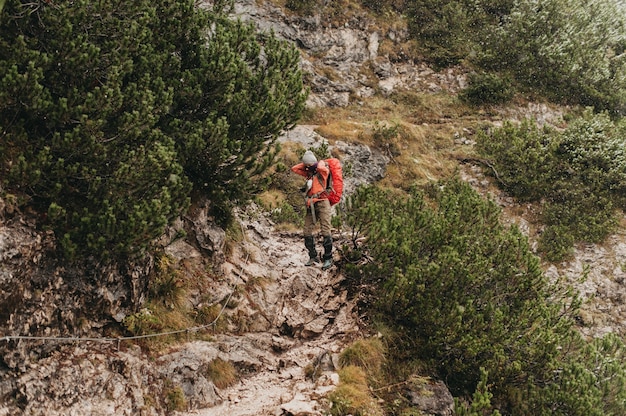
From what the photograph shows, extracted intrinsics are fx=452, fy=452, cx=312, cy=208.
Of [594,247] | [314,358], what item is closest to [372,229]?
[314,358]

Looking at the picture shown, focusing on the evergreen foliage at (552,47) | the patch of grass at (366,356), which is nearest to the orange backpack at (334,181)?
the patch of grass at (366,356)

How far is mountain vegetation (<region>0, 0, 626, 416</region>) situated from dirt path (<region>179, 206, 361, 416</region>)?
2.08ft

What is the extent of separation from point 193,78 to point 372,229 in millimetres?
3975

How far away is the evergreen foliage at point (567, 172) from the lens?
625 inches

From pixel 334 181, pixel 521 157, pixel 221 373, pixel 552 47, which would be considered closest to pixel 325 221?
pixel 334 181

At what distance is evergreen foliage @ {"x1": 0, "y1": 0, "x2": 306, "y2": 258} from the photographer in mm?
5379

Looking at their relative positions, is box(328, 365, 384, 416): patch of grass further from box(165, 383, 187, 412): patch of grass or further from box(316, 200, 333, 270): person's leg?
box(316, 200, 333, 270): person's leg

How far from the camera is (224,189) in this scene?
26.7 ft

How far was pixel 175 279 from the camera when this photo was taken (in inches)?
299

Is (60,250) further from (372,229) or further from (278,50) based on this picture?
(278,50)

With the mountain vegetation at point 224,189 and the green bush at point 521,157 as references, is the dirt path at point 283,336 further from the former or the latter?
the green bush at point 521,157

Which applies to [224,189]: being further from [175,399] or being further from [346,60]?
[346,60]

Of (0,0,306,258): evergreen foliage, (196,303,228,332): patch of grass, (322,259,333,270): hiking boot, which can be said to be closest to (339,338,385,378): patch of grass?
(322,259,333,270): hiking boot

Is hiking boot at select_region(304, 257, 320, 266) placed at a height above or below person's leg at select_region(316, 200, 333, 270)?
below
